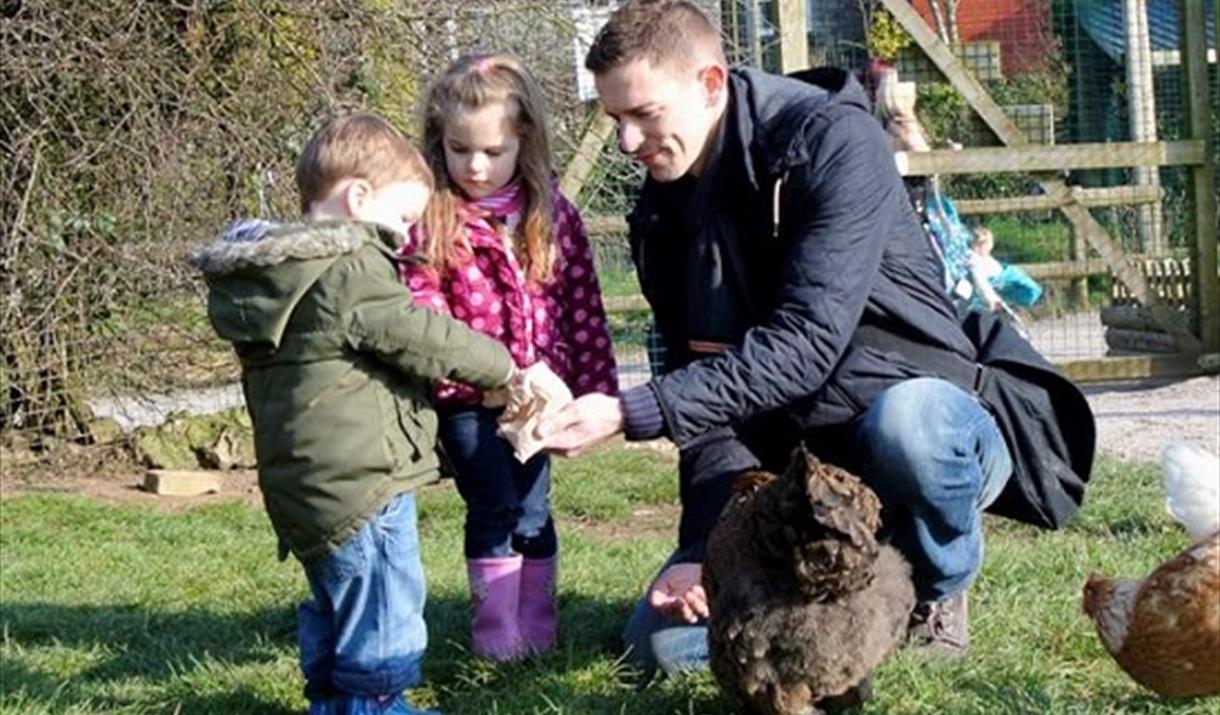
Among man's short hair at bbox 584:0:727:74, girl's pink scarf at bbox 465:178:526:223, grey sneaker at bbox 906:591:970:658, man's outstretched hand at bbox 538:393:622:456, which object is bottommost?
A: grey sneaker at bbox 906:591:970:658

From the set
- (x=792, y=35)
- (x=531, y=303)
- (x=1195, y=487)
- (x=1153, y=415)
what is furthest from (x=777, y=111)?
(x=1153, y=415)

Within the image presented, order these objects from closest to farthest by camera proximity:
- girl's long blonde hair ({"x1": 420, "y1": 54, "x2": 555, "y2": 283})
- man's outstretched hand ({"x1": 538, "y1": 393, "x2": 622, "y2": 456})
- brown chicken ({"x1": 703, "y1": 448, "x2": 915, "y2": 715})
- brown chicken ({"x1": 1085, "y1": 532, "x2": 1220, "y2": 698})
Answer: brown chicken ({"x1": 1085, "y1": 532, "x2": 1220, "y2": 698})
brown chicken ({"x1": 703, "y1": 448, "x2": 915, "y2": 715})
man's outstretched hand ({"x1": 538, "y1": 393, "x2": 622, "y2": 456})
girl's long blonde hair ({"x1": 420, "y1": 54, "x2": 555, "y2": 283})

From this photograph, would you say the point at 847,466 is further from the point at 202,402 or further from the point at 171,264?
the point at 202,402

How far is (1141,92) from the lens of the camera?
11.9 meters

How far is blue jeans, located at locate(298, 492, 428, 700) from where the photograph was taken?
3969mm

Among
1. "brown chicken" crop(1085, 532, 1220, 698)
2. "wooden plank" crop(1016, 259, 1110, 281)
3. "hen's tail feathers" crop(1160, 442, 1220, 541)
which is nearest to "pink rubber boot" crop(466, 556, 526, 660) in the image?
"brown chicken" crop(1085, 532, 1220, 698)

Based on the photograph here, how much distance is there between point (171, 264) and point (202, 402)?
1064 millimetres

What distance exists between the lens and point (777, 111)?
4137 mm

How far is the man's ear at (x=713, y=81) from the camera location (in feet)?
13.3

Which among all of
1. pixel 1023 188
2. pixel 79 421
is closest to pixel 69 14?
pixel 79 421

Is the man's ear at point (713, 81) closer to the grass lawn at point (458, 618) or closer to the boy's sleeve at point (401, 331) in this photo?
the boy's sleeve at point (401, 331)

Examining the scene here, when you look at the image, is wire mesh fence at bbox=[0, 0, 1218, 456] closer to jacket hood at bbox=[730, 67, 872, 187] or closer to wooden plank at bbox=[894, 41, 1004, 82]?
wooden plank at bbox=[894, 41, 1004, 82]

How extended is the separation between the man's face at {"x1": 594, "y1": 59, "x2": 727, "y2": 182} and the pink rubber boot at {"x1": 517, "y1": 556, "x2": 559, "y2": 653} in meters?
1.19

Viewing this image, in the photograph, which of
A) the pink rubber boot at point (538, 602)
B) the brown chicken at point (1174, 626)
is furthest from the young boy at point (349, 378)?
the brown chicken at point (1174, 626)
